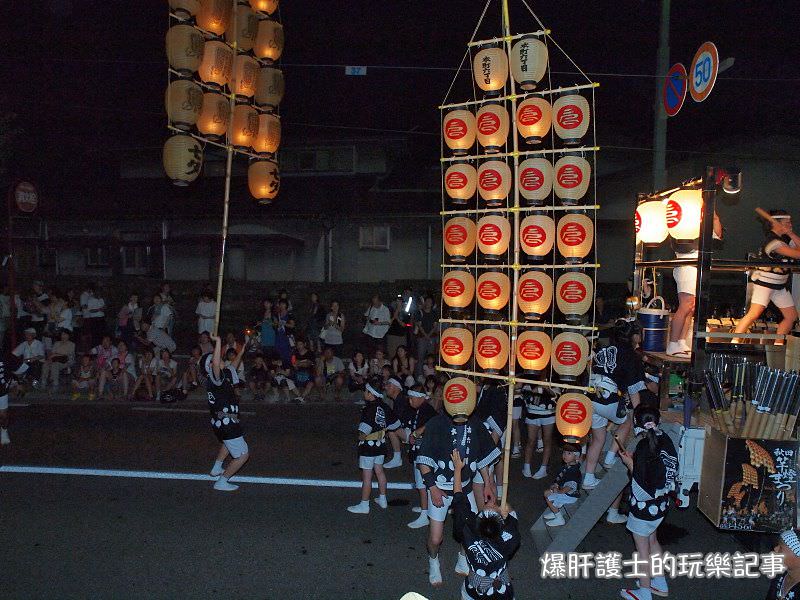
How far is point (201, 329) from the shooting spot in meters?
15.3

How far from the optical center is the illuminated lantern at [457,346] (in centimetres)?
687

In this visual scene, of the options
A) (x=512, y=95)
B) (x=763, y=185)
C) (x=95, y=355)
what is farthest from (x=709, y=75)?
(x=95, y=355)

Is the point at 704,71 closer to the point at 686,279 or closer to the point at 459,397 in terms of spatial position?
the point at 686,279

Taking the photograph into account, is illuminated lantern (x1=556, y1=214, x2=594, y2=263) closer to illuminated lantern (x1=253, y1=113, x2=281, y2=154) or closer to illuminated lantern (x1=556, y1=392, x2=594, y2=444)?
illuminated lantern (x1=556, y1=392, x2=594, y2=444)

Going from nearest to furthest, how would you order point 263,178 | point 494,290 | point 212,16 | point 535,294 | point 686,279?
point 535,294, point 494,290, point 686,279, point 212,16, point 263,178

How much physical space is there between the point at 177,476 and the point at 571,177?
685cm

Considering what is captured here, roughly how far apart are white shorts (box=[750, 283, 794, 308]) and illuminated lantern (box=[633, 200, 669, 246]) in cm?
156

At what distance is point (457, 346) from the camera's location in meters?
6.88

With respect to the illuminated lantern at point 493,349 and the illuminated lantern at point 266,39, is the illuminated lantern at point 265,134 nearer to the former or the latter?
the illuminated lantern at point 266,39

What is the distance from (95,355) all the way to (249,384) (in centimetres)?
429

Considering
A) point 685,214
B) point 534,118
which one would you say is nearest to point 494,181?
point 534,118

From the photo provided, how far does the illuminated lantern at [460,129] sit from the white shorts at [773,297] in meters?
4.99

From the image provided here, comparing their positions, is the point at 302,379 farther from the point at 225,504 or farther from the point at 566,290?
the point at 566,290

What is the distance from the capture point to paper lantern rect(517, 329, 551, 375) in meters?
6.61
